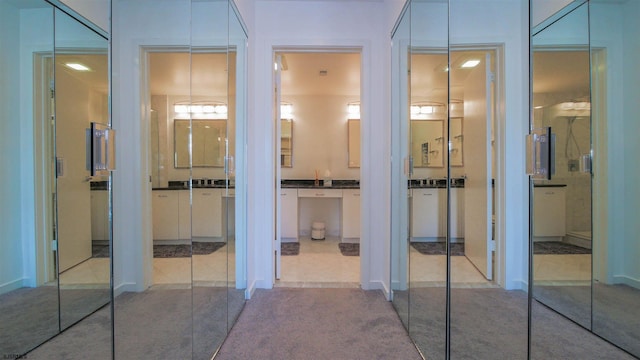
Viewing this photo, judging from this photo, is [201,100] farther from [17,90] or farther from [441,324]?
[441,324]

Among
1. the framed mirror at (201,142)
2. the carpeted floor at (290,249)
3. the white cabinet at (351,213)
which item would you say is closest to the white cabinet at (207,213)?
the framed mirror at (201,142)

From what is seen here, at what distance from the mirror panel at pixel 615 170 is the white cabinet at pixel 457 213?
0.65 meters

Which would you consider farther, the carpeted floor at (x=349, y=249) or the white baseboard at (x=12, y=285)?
the carpeted floor at (x=349, y=249)

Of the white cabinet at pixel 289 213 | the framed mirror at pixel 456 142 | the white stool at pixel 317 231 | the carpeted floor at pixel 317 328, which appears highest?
the framed mirror at pixel 456 142

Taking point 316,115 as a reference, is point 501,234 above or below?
below

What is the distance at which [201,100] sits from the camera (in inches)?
57.1

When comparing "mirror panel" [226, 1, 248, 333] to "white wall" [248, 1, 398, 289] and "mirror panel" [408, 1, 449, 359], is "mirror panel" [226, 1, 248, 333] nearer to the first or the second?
"white wall" [248, 1, 398, 289]

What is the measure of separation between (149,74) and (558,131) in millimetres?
1118

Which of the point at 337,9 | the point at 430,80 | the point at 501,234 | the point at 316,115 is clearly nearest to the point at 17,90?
the point at 501,234

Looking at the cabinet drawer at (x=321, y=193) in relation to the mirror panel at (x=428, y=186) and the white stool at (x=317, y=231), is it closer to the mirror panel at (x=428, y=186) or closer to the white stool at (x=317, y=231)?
the white stool at (x=317, y=231)

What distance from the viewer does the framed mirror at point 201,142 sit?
1.18 m

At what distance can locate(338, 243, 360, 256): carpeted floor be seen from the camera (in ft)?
13.2

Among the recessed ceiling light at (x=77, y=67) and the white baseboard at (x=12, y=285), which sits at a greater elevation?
the recessed ceiling light at (x=77, y=67)

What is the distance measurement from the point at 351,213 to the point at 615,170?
4071 millimetres
